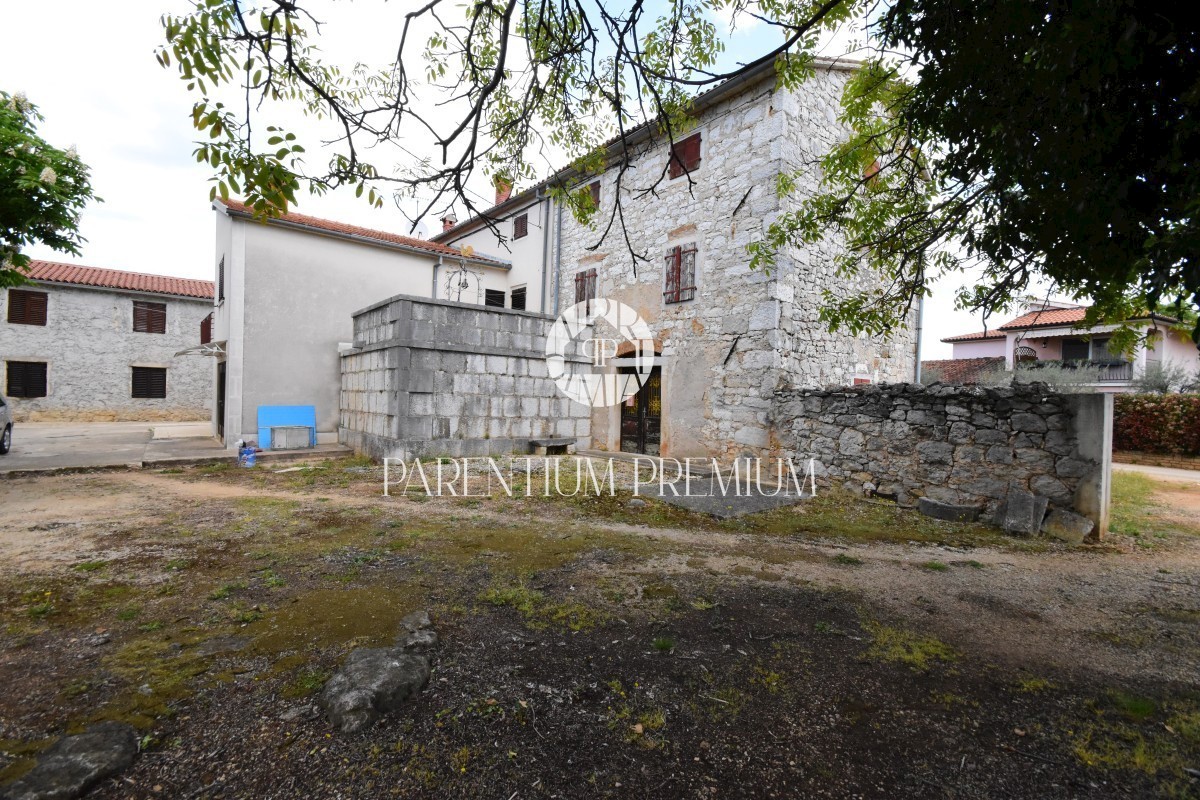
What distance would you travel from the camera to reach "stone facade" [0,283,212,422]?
17094mm

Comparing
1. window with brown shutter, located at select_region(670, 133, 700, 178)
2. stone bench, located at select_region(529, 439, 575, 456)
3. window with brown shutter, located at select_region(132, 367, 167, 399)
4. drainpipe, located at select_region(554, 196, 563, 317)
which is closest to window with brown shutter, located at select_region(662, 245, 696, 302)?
window with brown shutter, located at select_region(670, 133, 700, 178)

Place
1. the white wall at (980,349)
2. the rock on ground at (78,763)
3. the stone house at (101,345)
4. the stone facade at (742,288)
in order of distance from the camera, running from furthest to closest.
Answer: the white wall at (980,349) → the stone house at (101,345) → the stone facade at (742,288) → the rock on ground at (78,763)

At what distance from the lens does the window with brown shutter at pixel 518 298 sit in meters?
13.9

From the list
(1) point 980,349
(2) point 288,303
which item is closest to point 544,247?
(2) point 288,303

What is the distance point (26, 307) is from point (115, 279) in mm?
2543

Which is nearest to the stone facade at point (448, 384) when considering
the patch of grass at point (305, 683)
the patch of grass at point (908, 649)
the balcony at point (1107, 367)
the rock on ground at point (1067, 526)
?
the patch of grass at point (305, 683)

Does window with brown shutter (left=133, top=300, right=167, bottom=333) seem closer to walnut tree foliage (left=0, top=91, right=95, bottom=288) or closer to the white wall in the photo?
walnut tree foliage (left=0, top=91, right=95, bottom=288)

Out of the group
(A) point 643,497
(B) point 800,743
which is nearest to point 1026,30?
(B) point 800,743

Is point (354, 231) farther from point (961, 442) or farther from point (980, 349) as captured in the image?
point (980, 349)

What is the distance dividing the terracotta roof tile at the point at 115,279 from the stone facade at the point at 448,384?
44.5ft

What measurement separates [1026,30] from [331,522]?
6286 mm

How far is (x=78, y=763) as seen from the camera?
1.68 m

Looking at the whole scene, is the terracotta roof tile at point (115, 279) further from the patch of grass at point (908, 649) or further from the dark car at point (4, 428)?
the patch of grass at point (908, 649)

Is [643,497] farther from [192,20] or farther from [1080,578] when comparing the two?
[192,20]
